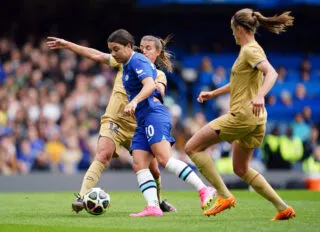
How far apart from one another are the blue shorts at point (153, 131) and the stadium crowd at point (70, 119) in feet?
29.9

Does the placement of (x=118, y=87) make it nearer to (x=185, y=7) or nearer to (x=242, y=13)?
(x=242, y=13)

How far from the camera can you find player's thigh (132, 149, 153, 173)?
9.73 meters

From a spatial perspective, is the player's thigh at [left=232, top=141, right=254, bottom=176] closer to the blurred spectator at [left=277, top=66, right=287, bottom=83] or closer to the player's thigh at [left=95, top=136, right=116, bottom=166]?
the player's thigh at [left=95, top=136, right=116, bottom=166]

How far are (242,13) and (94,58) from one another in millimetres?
2389

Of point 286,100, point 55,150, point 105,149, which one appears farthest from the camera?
point 286,100

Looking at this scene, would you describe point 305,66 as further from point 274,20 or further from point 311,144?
Result: point 274,20

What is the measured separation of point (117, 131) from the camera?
10.8 metres

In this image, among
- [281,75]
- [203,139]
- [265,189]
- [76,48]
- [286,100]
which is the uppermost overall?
[76,48]

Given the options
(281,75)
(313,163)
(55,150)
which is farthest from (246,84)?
(281,75)

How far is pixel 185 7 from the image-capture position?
24.2m

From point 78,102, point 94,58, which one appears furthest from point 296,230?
point 78,102

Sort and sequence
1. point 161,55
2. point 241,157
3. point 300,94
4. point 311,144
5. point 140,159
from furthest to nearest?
1. point 300,94
2. point 311,144
3. point 161,55
4. point 140,159
5. point 241,157

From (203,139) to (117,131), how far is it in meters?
1.96

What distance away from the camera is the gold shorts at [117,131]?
424 inches
